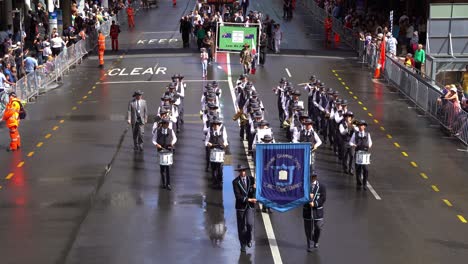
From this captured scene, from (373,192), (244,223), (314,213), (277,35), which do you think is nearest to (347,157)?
(373,192)

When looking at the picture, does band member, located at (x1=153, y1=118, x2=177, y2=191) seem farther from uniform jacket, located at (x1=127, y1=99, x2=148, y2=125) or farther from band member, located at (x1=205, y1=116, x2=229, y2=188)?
uniform jacket, located at (x1=127, y1=99, x2=148, y2=125)

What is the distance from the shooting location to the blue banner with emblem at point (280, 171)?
19391 mm

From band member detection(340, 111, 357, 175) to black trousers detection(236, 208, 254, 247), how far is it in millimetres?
7075

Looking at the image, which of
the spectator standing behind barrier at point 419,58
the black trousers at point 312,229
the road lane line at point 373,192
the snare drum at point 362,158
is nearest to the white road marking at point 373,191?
the road lane line at point 373,192

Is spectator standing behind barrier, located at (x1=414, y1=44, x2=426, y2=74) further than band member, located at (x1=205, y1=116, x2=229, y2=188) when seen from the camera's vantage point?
Yes

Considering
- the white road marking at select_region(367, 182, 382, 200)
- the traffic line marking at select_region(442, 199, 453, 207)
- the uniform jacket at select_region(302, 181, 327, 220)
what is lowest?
the white road marking at select_region(367, 182, 382, 200)

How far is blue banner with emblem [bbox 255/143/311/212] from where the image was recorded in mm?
19391

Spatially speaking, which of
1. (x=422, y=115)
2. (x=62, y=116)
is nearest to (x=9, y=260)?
(x=62, y=116)

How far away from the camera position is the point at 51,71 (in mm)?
41000

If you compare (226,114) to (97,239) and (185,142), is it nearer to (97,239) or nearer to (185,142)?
(185,142)

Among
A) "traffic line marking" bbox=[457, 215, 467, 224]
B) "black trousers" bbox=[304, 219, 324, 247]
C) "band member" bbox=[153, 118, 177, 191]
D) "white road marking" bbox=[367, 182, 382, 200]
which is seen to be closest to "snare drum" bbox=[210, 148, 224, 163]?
"band member" bbox=[153, 118, 177, 191]

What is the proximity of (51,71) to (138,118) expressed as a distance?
540 inches

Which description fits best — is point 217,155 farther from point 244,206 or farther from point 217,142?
point 244,206

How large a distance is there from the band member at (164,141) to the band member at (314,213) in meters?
5.76
